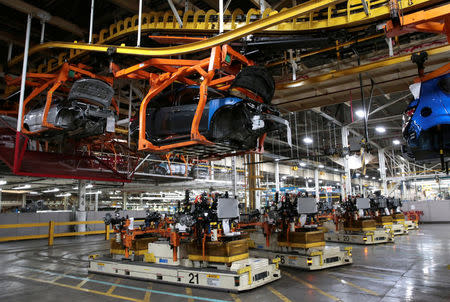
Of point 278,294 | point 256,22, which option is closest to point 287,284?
point 278,294

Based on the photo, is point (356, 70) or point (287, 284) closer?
point (287, 284)

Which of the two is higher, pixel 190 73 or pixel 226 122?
pixel 190 73

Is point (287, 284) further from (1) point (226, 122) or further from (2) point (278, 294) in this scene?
(1) point (226, 122)

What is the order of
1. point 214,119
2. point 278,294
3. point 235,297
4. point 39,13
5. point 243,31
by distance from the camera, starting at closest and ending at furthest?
1. point 243,31
2. point 235,297
3. point 278,294
4. point 214,119
5. point 39,13

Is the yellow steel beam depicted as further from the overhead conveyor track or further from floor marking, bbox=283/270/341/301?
floor marking, bbox=283/270/341/301

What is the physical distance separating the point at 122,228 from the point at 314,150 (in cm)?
2453

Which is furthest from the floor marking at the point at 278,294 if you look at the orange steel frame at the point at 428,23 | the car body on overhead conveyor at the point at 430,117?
the orange steel frame at the point at 428,23

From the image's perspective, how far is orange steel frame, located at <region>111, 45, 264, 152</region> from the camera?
18.7ft

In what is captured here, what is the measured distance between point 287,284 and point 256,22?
5.04m

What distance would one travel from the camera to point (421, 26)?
372 cm

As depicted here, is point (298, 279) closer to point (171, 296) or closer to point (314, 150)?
point (171, 296)

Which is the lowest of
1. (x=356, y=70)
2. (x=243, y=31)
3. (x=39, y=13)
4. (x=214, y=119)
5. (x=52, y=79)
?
(x=214, y=119)

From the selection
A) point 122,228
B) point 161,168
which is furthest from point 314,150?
point 122,228

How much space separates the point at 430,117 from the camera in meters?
3.47
